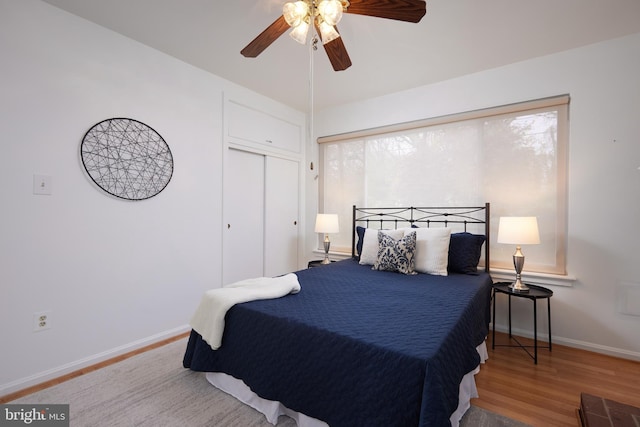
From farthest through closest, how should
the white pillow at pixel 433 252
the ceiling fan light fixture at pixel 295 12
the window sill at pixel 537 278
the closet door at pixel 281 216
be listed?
the closet door at pixel 281 216 < the white pillow at pixel 433 252 < the window sill at pixel 537 278 < the ceiling fan light fixture at pixel 295 12

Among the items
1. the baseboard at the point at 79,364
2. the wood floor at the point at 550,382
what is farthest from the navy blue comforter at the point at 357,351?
the baseboard at the point at 79,364

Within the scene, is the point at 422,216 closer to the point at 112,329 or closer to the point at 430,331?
the point at 430,331

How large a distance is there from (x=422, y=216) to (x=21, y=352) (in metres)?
3.59

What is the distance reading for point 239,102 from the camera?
3473mm

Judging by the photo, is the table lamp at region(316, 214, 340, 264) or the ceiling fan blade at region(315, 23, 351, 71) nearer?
the ceiling fan blade at region(315, 23, 351, 71)

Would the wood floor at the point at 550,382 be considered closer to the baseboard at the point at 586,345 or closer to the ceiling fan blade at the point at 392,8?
the baseboard at the point at 586,345

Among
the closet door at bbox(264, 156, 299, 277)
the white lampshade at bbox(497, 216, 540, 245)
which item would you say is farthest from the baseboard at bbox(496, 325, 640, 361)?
the closet door at bbox(264, 156, 299, 277)

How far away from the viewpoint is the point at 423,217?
3.46m

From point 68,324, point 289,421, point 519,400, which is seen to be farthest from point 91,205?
point 519,400

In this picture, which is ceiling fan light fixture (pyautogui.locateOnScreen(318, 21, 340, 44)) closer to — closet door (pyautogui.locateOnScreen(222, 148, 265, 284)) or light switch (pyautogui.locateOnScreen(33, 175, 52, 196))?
closet door (pyautogui.locateOnScreen(222, 148, 265, 284))

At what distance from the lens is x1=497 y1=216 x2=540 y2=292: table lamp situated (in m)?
2.47

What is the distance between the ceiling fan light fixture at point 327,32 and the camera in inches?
68.0

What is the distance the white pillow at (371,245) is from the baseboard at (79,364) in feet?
6.43

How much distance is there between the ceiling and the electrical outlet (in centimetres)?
217
